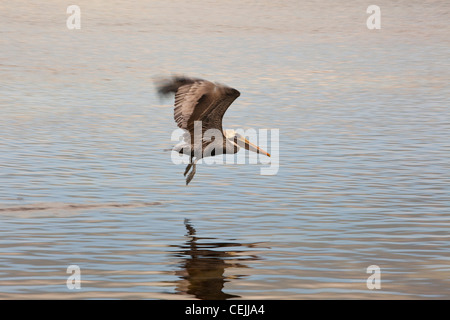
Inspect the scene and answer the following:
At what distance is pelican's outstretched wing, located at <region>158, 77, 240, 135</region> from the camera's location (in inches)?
621

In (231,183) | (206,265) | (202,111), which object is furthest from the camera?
(231,183)

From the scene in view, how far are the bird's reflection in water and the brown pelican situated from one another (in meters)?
1.86

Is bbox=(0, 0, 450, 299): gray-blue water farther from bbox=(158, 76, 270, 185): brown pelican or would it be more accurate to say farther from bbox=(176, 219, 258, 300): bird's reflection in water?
bbox=(158, 76, 270, 185): brown pelican

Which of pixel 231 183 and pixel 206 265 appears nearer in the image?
pixel 206 265

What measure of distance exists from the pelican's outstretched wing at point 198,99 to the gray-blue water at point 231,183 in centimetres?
168

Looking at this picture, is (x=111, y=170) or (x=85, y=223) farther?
(x=111, y=170)

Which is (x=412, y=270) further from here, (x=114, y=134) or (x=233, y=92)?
(x=114, y=134)

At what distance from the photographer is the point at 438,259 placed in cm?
1470

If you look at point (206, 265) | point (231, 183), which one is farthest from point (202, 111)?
point (231, 183)

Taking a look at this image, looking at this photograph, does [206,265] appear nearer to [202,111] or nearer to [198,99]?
[198,99]

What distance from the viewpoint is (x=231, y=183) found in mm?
20125

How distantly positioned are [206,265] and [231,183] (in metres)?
6.03
